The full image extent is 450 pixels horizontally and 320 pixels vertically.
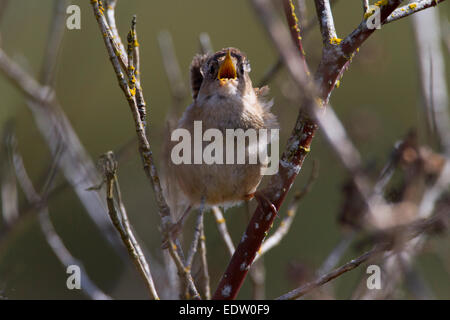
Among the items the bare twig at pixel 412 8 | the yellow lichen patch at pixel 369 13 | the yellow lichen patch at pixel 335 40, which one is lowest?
the yellow lichen patch at pixel 335 40

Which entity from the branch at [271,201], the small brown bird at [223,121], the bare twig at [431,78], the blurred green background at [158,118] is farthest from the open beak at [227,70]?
the bare twig at [431,78]

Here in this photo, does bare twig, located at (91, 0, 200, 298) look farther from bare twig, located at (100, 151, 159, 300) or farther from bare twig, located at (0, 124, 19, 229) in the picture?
bare twig, located at (0, 124, 19, 229)

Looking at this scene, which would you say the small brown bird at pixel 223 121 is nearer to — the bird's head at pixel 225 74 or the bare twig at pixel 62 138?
the bird's head at pixel 225 74

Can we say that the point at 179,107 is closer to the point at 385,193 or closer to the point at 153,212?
the point at 153,212

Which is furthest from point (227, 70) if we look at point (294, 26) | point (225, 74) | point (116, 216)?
point (116, 216)

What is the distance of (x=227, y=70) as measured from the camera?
2699 millimetres

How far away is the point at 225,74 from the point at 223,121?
0.87ft

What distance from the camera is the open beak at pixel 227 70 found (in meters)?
2.66

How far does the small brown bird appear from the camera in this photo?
2588 mm

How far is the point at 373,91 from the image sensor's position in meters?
5.54

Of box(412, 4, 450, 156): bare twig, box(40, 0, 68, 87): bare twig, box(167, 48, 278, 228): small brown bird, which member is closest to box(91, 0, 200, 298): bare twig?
box(167, 48, 278, 228): small brown bird

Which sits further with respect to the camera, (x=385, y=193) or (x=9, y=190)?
(x=9, y=190)

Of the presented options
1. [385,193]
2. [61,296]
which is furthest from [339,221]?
[61,296]
